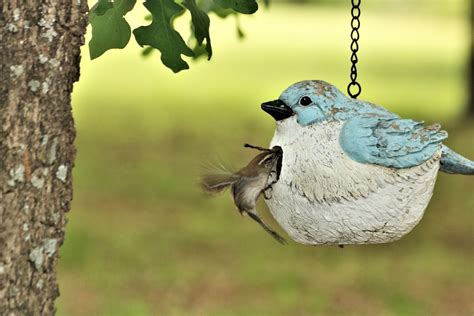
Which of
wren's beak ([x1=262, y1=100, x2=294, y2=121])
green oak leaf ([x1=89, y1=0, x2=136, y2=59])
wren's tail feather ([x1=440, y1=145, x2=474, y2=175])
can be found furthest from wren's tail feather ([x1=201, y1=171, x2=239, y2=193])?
wren's tail feather ([x1=440, y1=145, x2=474, y2=175])

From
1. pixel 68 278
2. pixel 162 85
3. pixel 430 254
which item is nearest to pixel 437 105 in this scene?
pixel 162 85

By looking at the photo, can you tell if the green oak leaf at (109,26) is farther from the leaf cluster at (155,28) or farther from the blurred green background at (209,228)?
the blurred green background at (209,228)

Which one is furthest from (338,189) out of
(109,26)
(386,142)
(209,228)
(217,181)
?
(209,228)

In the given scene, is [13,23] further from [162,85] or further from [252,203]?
[162,85]

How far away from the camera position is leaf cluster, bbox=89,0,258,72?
2631 mm

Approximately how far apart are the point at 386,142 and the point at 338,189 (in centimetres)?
18

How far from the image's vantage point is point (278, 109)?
2.54m

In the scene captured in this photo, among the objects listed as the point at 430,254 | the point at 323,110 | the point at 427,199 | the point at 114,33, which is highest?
the point at 114,33

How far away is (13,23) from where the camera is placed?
2461mm

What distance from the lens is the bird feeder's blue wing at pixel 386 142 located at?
2457 millimetres

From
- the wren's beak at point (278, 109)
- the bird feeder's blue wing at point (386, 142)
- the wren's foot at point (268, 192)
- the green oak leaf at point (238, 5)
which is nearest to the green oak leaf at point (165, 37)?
the green oak leaf at point (238, 5)

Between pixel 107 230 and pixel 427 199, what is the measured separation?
5.33 meters

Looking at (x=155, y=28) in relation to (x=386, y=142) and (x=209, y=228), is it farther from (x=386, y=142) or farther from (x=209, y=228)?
(x=209, y=228)

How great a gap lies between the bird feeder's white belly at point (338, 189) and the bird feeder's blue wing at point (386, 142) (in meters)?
0.02
